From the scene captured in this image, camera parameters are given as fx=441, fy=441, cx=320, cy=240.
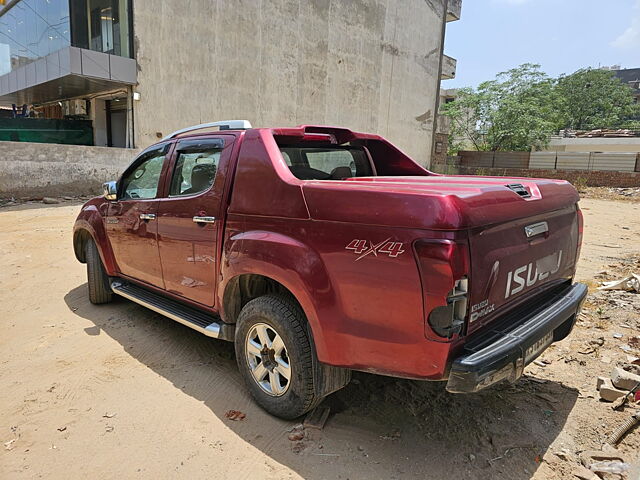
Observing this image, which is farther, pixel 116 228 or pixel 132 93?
pixel 132 93

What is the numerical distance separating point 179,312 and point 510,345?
2459 millimetres

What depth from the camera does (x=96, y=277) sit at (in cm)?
478

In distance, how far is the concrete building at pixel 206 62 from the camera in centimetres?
1398

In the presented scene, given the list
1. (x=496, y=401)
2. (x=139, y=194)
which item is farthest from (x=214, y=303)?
(x=496, y=401)

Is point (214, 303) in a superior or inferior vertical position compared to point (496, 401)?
superior

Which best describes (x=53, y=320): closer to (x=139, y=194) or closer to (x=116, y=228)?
(x=116, y=228)

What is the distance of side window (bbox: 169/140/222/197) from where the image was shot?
10.9 feet

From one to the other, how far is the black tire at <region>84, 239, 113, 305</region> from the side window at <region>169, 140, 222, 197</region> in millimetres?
1660

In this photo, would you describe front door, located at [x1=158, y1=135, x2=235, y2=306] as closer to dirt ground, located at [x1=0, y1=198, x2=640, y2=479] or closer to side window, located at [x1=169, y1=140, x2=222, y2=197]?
side window, located at [x1=169, y1=140, x2=222, y2=197]

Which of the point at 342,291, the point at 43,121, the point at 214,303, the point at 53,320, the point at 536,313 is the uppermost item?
the point at 43,121

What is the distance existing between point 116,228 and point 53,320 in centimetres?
116

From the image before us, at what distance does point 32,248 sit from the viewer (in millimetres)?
7367

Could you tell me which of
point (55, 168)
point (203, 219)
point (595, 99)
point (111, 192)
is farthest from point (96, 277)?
point (595, 99)

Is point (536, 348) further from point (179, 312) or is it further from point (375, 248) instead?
point (179, 312)
